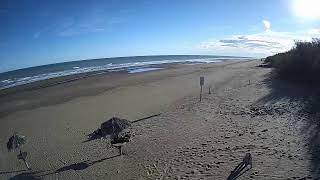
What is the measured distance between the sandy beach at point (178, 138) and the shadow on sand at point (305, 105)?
1.8 inches

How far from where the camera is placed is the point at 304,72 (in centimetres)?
2327

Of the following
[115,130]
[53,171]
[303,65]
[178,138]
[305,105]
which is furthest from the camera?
[303,65]

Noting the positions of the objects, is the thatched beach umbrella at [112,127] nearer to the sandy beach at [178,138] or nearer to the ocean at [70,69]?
the sandy beach at [178,138]

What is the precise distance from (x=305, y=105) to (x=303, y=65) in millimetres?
8503

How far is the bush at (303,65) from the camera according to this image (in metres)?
21.8

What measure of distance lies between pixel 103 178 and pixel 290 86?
615 inches

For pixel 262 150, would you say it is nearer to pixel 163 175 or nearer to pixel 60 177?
pixel 163 175

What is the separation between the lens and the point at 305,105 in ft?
52.2

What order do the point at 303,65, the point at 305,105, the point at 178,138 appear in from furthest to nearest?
the point at 303,65 < the point at 305,105 < the point at 178,138

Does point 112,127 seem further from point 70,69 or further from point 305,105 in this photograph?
point 70,69

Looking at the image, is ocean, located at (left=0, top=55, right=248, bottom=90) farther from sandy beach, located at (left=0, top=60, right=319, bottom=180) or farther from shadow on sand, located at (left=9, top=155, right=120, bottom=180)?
shadow on sand, located at (left=9, top=155, right=120, bottom=180)

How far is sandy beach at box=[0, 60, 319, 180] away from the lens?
10.0 meters

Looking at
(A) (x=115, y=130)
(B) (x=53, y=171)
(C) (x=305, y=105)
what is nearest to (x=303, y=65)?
(C) (x=305, y=105)

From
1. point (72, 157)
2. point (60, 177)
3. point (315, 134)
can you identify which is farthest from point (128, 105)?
point (315, 134)
